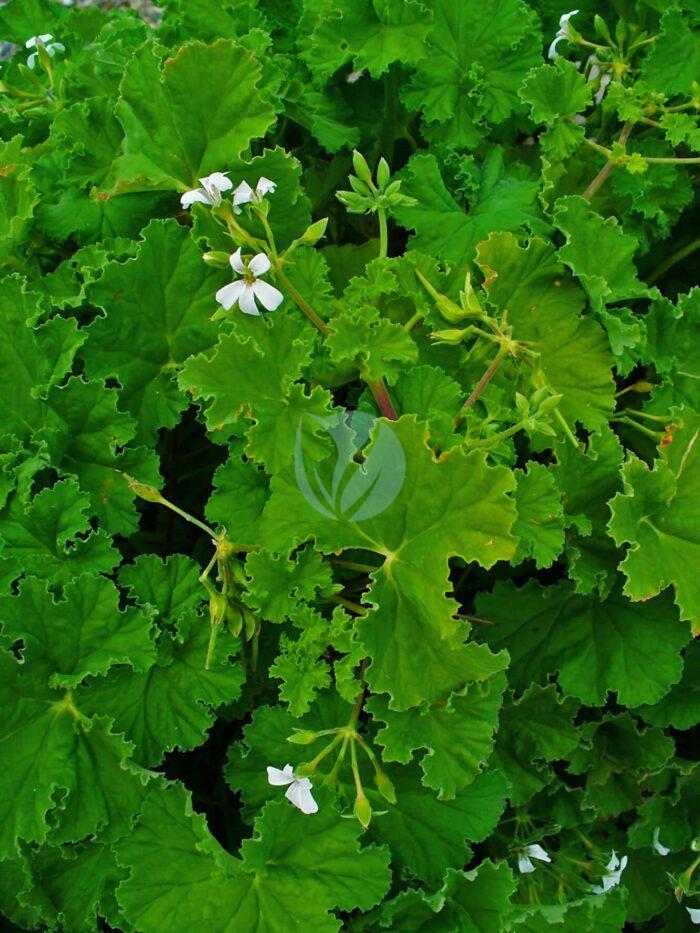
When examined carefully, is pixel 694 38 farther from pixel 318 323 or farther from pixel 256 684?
pixel 256 684

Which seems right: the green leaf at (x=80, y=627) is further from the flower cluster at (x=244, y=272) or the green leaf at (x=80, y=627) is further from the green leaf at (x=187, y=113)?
the green leaf at (x=187, y=113)

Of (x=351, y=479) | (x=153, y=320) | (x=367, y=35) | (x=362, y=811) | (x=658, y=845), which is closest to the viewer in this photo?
(x=362, y=811)

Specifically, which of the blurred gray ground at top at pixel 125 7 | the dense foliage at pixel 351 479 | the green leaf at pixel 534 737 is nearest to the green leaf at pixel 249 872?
the dense foliage at pixel 351 479

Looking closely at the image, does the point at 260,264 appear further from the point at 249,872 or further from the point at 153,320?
the point at 249,872

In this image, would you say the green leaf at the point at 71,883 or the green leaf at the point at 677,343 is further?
the green leaf at the point at 677,343

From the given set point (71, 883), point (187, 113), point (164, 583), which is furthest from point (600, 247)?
point (71, 883)

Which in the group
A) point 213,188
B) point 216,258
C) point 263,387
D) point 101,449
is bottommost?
point 101,449

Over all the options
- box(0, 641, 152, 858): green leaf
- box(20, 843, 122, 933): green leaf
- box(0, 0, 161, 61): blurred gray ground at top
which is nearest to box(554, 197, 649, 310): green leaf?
box(0, 641, 152, 858): green leaf
